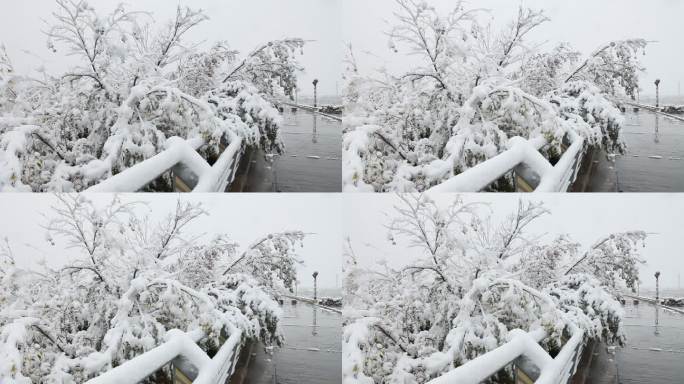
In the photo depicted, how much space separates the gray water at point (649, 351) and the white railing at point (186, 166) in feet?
5.18

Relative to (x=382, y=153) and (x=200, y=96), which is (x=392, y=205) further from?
(x=200, y=96)

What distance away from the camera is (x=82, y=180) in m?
2.88

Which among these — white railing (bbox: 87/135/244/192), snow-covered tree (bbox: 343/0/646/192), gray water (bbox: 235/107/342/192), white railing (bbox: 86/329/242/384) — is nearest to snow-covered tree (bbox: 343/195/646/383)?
snow-covered tree (bbox: 343/0/646/192)

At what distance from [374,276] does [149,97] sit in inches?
41.7

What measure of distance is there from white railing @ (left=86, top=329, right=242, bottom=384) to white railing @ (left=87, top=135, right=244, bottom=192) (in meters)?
0.55

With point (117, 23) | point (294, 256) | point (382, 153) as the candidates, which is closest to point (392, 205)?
point (382, 153)

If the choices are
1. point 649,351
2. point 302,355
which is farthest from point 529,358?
point 302,355

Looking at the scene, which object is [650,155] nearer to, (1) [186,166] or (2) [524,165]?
(2) [524,165]

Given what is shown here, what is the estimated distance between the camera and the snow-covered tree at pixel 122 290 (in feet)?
9.34

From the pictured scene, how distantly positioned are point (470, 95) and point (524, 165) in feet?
1.08

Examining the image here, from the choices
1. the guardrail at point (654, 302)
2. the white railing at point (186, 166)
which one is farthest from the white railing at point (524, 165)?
the white railing at point (186, 166)

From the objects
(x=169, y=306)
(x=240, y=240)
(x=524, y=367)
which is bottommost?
(x=524, y=367)

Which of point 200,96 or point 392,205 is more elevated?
point 200,96

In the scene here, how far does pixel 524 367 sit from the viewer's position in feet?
9.77
